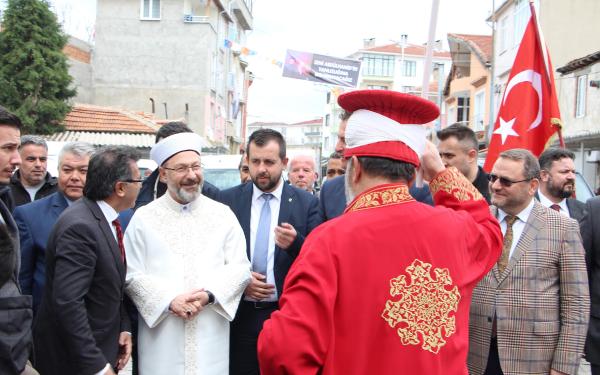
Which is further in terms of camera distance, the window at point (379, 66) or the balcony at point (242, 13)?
the window at point (379, 66)

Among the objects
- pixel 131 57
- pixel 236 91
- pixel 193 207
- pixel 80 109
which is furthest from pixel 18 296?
pixel 236 91

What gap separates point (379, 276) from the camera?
7.39 ft

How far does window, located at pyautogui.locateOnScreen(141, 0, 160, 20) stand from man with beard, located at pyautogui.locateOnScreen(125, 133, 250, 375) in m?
29.1

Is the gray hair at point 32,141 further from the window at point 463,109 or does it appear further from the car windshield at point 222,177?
the window at point 463,109

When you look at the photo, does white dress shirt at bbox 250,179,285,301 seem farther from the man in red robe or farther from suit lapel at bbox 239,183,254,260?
the man in red robe

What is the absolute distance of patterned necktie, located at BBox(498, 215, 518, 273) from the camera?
11.9 ft

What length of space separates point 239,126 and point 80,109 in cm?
2240

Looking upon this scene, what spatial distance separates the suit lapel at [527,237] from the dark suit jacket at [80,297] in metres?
2.23

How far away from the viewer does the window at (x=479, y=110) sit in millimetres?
34584

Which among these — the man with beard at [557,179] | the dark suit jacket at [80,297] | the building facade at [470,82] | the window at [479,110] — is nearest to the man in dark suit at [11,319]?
the dark suit jacket at [80,297]

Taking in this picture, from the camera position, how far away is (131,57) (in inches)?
1205

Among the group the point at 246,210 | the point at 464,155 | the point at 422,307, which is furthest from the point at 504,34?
the point at 422,307

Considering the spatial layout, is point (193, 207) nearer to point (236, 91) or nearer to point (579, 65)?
point (579, 65)

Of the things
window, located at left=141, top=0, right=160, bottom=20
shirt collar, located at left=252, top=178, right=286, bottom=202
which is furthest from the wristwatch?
window, located at left=141, top=0, right=160, bottom=20
